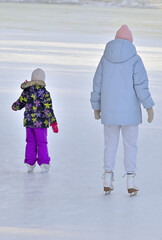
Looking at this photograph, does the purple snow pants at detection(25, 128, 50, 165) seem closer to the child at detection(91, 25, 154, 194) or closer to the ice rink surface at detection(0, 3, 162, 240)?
the ice rink surface at detection(0, 3, 162, 240)

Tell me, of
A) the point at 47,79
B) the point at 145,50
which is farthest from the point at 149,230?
the point at 145,50

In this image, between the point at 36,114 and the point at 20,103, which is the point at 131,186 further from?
the point at 20,103

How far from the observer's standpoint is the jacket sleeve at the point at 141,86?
603 centimetres

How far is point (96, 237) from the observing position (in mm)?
5059

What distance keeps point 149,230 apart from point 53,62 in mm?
14732

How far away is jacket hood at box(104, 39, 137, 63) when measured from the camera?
6105 millimetres

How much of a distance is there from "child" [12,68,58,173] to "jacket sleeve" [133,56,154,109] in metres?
1.08

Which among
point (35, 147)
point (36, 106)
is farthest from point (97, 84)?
point (35, 147)

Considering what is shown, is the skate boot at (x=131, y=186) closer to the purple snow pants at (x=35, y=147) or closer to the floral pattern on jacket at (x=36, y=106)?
the floral pattern on jacket at (x=36, y=106)

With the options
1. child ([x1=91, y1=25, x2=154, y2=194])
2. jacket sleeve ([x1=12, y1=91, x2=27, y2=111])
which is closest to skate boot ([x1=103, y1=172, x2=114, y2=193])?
child ([x1=91, y1=25, x2=154, y2=194])

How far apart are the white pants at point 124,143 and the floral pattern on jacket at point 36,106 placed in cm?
77

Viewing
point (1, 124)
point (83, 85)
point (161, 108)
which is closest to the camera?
point (1, 124)

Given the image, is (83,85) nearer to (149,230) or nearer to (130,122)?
(130,122)

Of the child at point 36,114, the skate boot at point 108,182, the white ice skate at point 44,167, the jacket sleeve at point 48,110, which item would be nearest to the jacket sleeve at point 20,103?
the child at point 36,114
